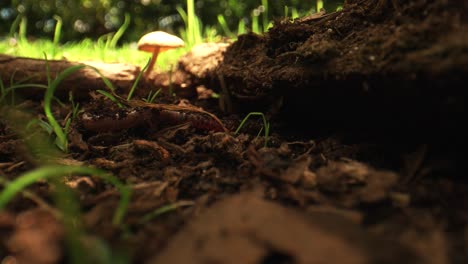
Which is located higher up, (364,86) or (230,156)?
(364,86)

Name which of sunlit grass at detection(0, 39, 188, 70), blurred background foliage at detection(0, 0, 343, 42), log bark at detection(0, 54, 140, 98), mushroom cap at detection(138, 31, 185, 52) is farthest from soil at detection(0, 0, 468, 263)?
blurred background foliage at detection(0, 0, 343, 42)

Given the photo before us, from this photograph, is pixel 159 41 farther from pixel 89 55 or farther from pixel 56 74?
pixel 89 55

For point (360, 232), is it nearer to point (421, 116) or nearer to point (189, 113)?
point (421, 116)

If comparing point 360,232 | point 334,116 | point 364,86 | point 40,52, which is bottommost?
point 360,232

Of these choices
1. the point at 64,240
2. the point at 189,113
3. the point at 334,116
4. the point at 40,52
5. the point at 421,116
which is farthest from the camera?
the point at 40,52

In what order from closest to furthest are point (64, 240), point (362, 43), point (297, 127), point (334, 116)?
1. point (64, 240)
2. point (362, 43)
3. point (334, 116)
4. point (297, 127)

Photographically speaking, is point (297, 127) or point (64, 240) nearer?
point (64, 240)

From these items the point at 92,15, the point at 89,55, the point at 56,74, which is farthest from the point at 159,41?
the point at 92,15

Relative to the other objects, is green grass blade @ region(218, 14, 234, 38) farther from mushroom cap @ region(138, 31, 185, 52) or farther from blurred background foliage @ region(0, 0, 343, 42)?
blurred background foliage @ region(0, 0, 343, 42)

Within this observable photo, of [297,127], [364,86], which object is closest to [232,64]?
[297,127]
